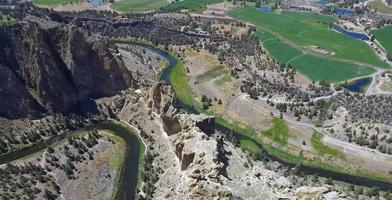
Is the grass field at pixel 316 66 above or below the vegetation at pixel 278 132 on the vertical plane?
above

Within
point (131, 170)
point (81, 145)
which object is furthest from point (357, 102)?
point (81, 145)

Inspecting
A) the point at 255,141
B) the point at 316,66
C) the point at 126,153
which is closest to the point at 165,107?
the point at 126,153

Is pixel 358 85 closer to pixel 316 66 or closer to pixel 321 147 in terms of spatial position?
pixel 316 66

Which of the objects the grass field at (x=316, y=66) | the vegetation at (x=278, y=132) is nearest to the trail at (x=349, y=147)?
the vegetation at (x=278, y=132)

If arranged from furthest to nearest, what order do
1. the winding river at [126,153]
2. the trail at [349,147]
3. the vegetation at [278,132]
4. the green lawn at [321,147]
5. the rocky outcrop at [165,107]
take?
the vegetation at [278,132]
the green lawn at [321,147]
the trail at [349,147]
the rocky outcrop at [165,107]
the winding river at [126,153]

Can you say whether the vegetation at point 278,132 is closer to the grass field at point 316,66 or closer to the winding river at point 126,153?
the winding river at point 126,153

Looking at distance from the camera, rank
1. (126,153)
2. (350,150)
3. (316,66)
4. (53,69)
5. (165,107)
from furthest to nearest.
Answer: (316,66), (53,69), (350,150), (165,107), (126,153)
